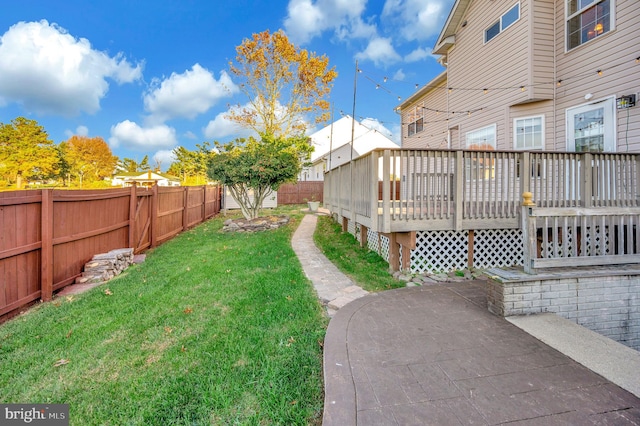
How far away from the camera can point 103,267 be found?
5555mm

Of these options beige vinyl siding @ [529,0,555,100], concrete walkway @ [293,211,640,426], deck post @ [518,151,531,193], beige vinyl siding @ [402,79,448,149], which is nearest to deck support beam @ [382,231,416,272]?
concrete walkway @ [293,211,640,426]

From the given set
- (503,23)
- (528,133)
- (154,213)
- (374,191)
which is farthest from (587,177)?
(154,213)

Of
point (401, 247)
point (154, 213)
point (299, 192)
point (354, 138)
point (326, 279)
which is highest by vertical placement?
point (354, 138)

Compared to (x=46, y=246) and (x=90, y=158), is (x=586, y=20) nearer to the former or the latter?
(x=46, y=246)

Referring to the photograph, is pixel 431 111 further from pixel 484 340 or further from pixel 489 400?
pixel 489 400

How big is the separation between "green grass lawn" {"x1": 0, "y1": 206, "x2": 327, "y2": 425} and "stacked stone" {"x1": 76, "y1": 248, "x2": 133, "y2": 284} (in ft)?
1.36

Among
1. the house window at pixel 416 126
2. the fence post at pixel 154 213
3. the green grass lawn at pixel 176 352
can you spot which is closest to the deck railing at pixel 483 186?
the green grass lawn at pixel 176 352

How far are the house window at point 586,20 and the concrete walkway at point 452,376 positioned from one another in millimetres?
6354

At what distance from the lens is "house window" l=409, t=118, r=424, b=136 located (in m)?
12.5

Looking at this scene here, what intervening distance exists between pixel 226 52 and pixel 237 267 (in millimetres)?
19083

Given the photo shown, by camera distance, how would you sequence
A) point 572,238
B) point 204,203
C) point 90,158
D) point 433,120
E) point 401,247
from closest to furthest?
1. point 572,238
2. point 401,247
3. point 433,120
4. point 204,203
5. point 90,158

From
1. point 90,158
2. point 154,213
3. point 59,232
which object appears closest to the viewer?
point 59,232

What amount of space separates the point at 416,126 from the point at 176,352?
12495mm

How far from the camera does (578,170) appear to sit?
→ 16.4 ft
